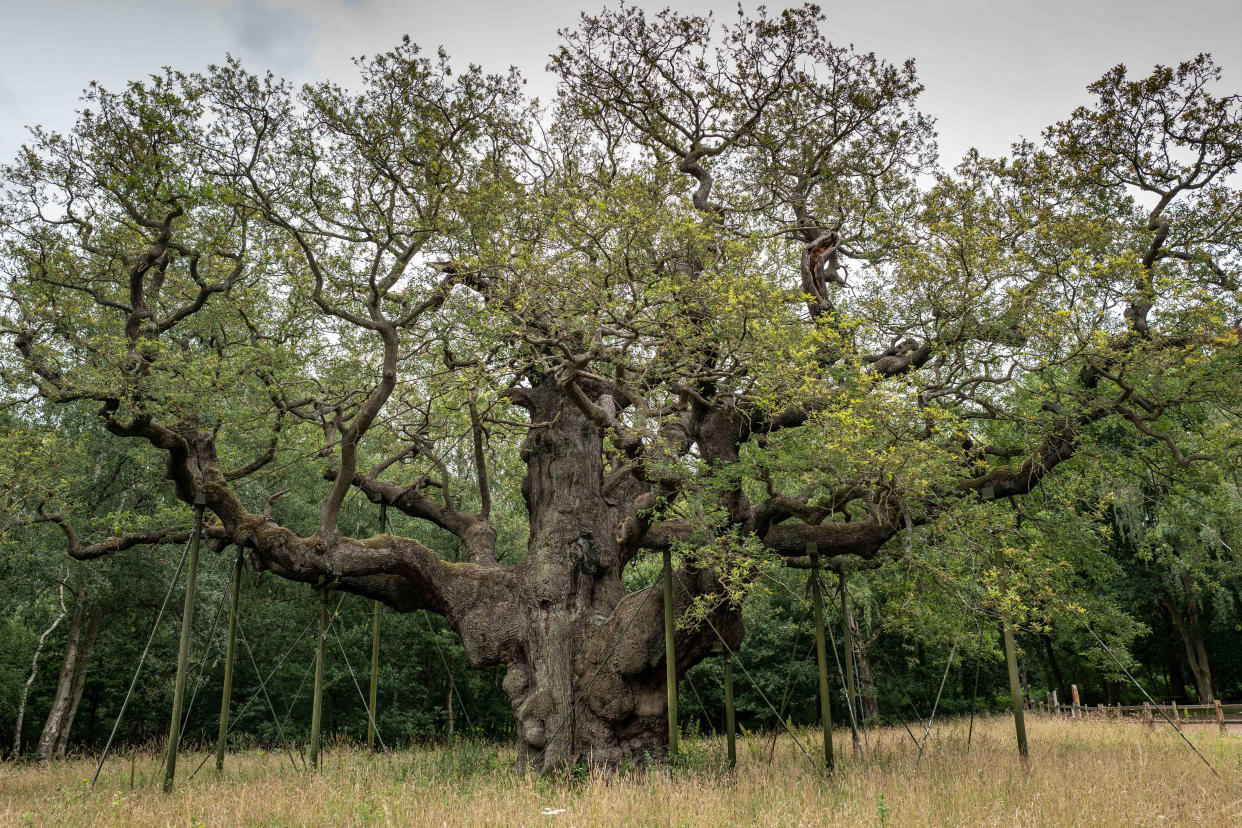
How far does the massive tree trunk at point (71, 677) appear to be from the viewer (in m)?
16.2

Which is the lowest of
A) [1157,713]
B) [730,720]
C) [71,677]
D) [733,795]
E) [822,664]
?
[1157,713]

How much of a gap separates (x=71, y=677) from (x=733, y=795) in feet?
54.4

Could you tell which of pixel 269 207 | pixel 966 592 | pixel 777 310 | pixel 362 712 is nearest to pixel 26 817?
pixel 269 207

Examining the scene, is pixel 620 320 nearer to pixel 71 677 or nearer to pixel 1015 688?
pixel 1015 688

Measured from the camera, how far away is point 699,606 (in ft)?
28.9

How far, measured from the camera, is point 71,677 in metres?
17.0

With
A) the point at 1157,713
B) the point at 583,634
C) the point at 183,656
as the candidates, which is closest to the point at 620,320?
the point at 583,634

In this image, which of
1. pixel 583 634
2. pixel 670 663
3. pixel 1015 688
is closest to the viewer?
pixel 670 663

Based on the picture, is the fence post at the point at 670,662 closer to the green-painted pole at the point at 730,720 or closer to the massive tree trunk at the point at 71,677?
the green-painted pole at the point at 730,720

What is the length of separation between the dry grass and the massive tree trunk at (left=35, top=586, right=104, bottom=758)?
5.60 meters

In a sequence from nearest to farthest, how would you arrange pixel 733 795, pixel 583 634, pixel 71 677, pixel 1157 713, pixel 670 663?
pixel 733 795 → pixel 670 663 → pixel 583 634 → pixel 1157 713 → pixel 71 677

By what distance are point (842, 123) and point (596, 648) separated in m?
8.47

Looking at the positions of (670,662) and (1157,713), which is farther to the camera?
(1157,713)

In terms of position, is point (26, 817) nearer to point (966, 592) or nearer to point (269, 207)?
point (269, 207)
